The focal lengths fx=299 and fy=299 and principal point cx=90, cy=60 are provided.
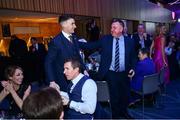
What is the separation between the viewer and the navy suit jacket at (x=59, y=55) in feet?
9.98

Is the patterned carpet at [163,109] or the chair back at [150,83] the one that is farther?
the patterned carpet at [163,109]

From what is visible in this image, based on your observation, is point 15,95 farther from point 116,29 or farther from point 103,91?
point 116,29

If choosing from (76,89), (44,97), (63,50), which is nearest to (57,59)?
(63,50)

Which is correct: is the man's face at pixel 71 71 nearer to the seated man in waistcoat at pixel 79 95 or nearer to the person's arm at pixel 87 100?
the seated man in waistcoat at pixel 79 95

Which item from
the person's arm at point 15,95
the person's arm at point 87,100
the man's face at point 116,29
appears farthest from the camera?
the man's face at point 116,29

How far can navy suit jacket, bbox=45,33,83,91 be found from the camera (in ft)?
9.98

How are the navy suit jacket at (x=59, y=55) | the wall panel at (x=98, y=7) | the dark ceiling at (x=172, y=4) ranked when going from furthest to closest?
the dark ceiling at (x=172, y=4)
the wall panel at (x=98, y=7)
the navy suit jacket at (x=59, y=55)

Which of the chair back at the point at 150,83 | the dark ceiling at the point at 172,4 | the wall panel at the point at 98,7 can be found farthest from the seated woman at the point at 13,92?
the dark ceiling at the point at 172,4

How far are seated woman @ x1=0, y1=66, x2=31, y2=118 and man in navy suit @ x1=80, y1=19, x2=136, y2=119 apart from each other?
1.04 m

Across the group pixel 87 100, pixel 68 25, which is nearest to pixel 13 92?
pixel 87 100

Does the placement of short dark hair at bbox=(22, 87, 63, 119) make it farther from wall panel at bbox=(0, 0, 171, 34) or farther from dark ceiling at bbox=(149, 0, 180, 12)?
dark ceiling at bbox=(149, 0, 180, 12)

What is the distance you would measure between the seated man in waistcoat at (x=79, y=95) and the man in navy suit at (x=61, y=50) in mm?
469

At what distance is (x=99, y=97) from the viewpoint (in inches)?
139

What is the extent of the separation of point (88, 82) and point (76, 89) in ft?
0.43
